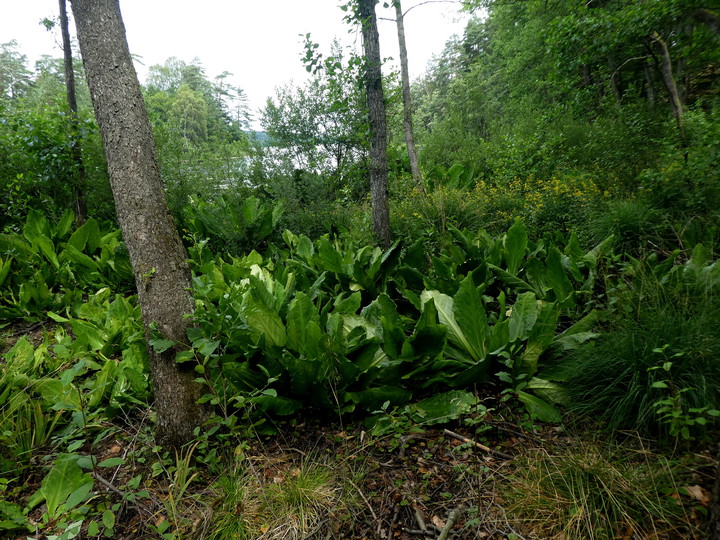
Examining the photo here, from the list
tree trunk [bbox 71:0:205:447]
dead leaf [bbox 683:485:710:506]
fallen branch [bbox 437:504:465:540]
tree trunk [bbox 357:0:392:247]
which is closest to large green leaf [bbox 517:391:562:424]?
dead leaf [bbox 683:485:710:506]

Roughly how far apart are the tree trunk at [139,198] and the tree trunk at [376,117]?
3539mm

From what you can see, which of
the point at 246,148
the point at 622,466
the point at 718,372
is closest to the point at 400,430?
the point at 622,466

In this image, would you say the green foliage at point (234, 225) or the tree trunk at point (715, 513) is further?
the green foliage at point (234, 225)

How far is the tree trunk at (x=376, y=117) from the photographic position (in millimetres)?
4922

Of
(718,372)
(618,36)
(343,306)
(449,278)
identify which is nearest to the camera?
(718,372)

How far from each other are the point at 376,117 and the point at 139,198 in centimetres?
386

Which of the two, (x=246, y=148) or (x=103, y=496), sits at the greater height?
(x=246, y=148)

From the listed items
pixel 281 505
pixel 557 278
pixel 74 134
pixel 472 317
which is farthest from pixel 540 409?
pixel 74 134

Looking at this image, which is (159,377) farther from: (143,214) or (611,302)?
(611,302)

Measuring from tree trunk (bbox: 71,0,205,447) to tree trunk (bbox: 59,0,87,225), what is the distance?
489 centimetres

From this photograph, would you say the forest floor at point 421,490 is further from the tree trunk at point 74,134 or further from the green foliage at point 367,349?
the tree trunk at point 74,134

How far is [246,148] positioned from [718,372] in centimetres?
960

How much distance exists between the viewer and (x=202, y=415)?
2.02 metres

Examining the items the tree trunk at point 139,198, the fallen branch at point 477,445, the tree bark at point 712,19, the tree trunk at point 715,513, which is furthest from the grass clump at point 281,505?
the tree bark at point 712,19
